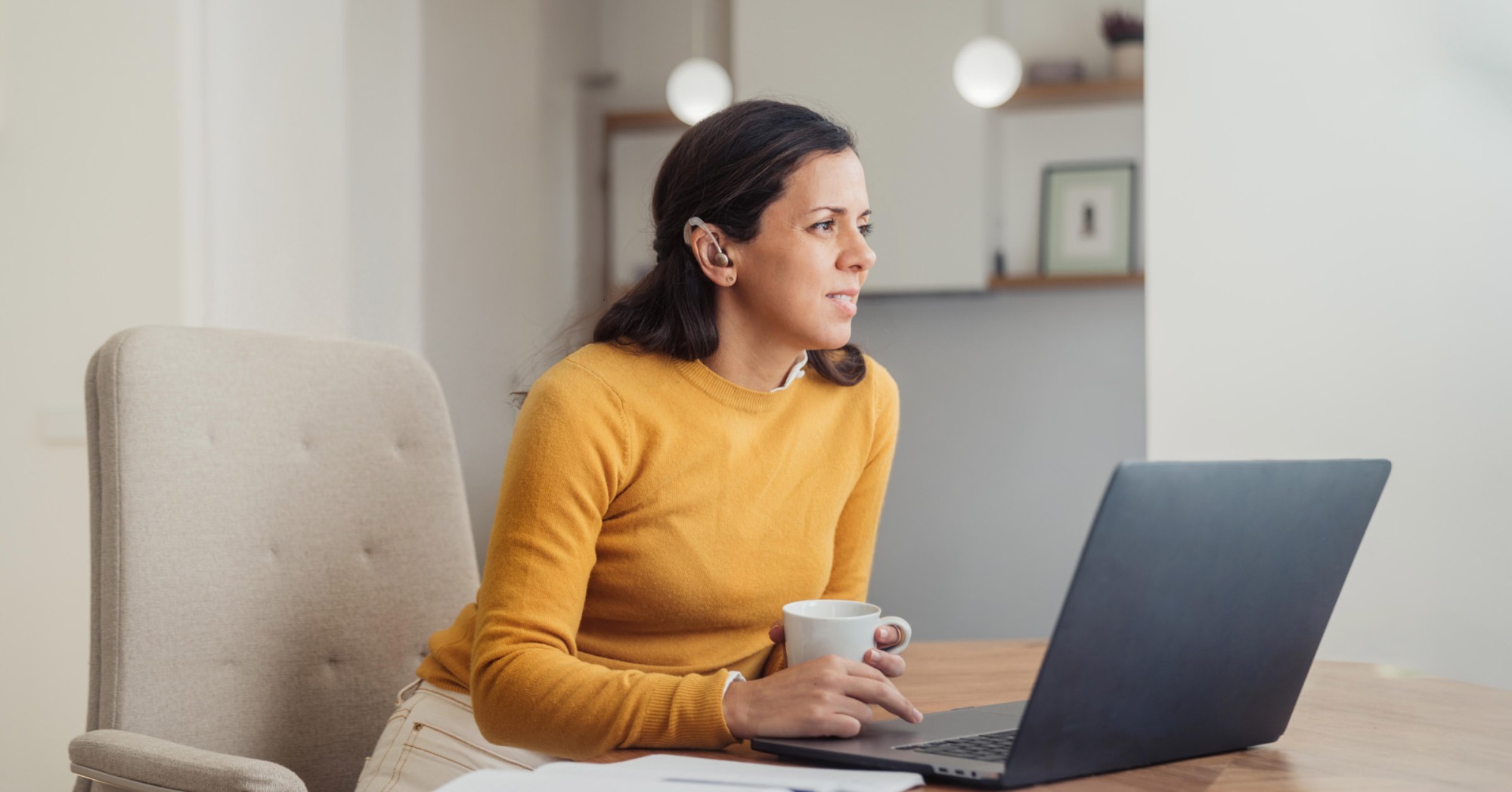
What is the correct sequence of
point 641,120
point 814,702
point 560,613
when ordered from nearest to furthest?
point 814,702 < point 560,613 < point 641,120

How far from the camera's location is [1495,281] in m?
1.65

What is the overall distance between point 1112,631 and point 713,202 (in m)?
0.71

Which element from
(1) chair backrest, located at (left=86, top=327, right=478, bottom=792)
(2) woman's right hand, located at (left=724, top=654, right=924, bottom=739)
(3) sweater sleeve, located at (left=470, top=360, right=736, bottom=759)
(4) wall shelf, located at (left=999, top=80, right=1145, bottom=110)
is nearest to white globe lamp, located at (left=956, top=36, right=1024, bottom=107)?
(4) wall shelf, located at (left=999, top=80, right=1145, bottom=110)

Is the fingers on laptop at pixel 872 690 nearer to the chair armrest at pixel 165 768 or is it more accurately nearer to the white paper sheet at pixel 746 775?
the white paper sheet at pixel 746 775

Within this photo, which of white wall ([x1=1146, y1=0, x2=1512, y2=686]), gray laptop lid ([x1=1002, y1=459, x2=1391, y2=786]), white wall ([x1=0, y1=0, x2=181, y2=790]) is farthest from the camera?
white wall ([x1=0, y1=0, x2=181, y2=790])

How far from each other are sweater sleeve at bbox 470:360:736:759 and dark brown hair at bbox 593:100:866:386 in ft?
0.40

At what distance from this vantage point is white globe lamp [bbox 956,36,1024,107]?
3127mm

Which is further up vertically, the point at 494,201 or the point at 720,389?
the point at 494,201

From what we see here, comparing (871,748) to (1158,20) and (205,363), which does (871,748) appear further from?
(1158,20)

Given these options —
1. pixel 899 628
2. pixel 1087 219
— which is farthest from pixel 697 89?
pixel 899 628

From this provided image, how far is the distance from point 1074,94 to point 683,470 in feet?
9.60

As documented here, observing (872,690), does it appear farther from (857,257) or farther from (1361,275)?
(1361,275)

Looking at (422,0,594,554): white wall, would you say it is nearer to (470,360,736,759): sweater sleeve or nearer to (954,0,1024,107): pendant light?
(954,0,1024,107): pendant light

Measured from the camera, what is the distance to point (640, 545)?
3.68 feet
